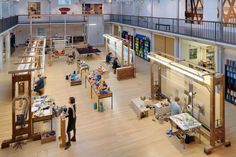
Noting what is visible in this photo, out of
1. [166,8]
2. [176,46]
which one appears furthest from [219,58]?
[166,8]

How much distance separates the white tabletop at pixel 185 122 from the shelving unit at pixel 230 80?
14.3 feet

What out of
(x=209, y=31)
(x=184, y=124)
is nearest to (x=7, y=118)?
(x=184, y=124)

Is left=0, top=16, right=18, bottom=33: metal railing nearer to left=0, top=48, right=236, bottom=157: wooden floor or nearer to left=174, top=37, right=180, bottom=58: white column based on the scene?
left=0, top=48, right=236, bottom=157: wooden floor

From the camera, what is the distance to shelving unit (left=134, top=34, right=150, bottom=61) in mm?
22416

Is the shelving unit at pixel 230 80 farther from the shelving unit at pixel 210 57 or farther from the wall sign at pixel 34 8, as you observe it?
the wall sign at pixel 34 8

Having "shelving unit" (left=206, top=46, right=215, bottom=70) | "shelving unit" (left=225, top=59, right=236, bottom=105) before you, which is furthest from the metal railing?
"shelving unit" (left=225, top=59, right=236, bottom=105)

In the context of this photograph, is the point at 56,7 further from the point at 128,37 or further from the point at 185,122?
the point at 185,122

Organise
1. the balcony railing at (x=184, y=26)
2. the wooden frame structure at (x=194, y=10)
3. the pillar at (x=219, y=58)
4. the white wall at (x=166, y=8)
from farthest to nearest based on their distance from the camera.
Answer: the white wall at (x=166, y=8) < the wooden frame structure at (x=194, y=10) < the pillar at (x=219, y=58) < the balcony railing at (x=184, y=26)

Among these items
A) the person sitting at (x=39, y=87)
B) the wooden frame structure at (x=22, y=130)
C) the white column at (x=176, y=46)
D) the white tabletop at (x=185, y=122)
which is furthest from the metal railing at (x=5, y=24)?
the white tabletop at (x=185, y=122)

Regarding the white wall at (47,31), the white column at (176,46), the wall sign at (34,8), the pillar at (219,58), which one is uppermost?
the wall sign at (34,8)

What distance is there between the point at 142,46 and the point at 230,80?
12.2 m

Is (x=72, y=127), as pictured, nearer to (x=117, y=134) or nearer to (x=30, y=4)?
(x=117, y=134)

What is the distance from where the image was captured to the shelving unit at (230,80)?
12.0m

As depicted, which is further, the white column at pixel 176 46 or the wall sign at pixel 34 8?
the wall sign at pixel 34 8
